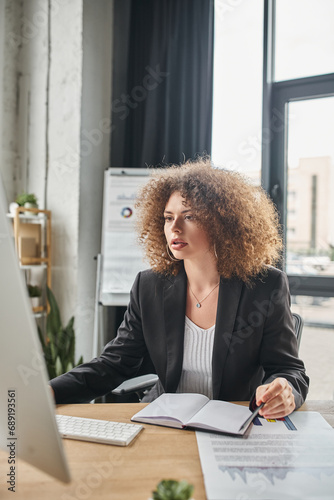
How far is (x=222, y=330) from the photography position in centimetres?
143

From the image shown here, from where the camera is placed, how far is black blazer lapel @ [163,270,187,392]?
4.80 feet

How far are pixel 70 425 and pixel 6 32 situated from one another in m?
3.34

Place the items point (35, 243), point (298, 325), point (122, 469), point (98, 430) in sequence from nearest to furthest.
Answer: point (122, 469) < point (98, 430) < point (298, 325) < point (35, 243)

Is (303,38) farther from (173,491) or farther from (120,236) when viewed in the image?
(173,491)

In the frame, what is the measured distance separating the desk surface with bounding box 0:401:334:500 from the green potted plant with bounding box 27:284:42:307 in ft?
7.80

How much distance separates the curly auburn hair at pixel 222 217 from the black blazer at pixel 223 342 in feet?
0.30

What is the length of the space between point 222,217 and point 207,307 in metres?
0.36

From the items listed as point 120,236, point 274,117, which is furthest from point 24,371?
point 274,117

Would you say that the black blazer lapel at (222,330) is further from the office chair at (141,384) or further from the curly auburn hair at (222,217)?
the office chair at (141,384)

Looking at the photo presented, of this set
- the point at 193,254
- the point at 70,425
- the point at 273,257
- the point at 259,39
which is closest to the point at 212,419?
the point at 70,425

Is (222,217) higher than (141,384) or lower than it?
higher

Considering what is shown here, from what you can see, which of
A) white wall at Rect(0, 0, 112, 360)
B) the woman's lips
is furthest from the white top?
white wall at Rect(0, 0, 112, 360)

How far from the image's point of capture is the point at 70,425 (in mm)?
1022

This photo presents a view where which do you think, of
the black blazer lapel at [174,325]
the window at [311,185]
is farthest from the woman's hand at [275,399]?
the window at [311,185]
